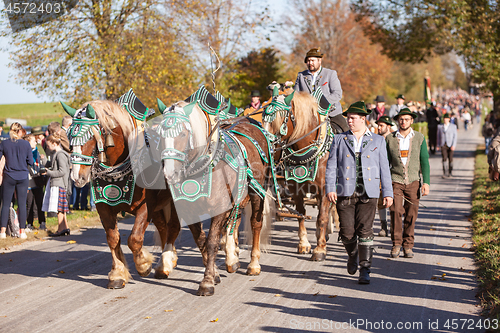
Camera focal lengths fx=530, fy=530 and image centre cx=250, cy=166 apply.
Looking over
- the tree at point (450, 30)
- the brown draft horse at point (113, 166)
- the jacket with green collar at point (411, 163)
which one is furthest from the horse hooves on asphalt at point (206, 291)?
the tree at point (450, 30)

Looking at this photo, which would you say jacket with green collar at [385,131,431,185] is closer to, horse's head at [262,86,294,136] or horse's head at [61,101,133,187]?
horse's head at [262,86,294,136]

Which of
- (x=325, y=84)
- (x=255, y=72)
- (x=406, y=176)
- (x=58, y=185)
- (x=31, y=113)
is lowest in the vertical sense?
(x=58, y=185)

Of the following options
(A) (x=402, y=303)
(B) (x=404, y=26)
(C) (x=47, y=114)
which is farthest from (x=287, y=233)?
(C) (x=47, y=114)

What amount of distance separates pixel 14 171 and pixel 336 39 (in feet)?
112

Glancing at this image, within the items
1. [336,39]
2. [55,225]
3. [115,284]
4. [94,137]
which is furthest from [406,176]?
[336,39]

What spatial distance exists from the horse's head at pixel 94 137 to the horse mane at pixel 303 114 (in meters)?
2.49

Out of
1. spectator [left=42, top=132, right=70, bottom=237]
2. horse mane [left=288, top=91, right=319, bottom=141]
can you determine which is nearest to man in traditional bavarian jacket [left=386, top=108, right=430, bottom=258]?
horse mane [left=288, top=91, right=319, bottom=141]

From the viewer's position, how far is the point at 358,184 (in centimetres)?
630

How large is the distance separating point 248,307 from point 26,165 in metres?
5.74

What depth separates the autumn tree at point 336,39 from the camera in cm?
3912

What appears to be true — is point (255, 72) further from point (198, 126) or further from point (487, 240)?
point (198, 126)

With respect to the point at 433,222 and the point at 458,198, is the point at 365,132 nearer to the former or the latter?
the point at 433,222

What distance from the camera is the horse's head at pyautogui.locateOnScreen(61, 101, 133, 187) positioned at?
5.50 meters

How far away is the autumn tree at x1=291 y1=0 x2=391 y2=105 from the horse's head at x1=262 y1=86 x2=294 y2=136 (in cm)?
3138
